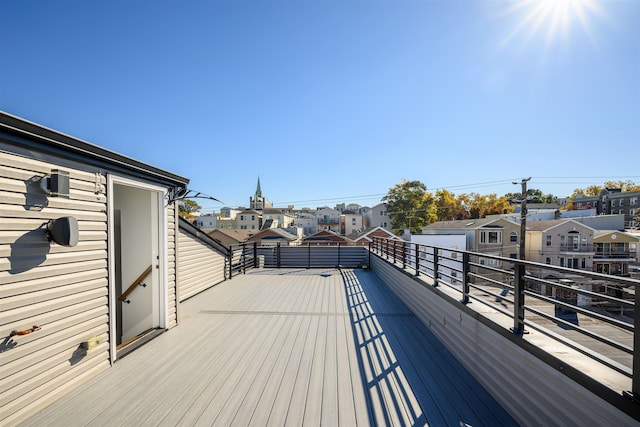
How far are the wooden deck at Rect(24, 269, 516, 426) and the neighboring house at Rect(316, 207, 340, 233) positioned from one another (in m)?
37.9

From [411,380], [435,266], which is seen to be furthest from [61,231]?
[435,266]

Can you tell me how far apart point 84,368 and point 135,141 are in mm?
9989

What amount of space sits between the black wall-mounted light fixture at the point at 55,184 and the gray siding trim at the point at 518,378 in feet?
12.8

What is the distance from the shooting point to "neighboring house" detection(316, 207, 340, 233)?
138 ft

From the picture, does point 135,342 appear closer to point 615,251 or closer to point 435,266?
point 435,266

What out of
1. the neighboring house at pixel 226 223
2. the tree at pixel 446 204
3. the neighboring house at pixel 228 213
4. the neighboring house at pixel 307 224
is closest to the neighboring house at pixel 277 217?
the neighboring house at pixel 307 224

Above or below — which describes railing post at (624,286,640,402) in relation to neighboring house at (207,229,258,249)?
above

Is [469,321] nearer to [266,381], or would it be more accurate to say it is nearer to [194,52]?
[266,381]

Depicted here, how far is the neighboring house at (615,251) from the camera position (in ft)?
68.2

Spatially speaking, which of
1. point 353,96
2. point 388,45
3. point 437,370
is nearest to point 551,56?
point 388,45

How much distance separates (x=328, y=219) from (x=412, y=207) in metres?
14.8

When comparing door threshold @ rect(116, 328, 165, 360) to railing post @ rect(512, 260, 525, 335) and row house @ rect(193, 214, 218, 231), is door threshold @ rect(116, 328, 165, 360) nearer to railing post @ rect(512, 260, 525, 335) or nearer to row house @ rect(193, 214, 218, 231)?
railing post @ rect(512, 260, 525, 335)

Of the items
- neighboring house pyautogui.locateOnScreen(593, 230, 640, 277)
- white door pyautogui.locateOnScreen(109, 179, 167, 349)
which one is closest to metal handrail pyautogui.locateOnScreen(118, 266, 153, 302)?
white door pyautogui.locateOnScreen(109, 179, 167, 349)

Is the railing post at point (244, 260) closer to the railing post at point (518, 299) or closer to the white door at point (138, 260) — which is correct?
the white door at point (138, 260)
